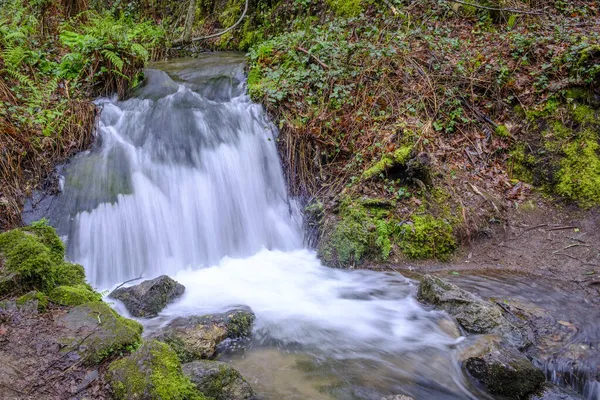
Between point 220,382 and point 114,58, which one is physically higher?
point 114,58

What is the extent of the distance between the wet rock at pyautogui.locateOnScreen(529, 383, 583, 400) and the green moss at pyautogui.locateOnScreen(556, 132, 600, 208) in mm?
3298

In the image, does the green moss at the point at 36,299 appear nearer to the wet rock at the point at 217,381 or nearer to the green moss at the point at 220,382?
the wet rock at the point at 217,381

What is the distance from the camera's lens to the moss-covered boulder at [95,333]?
264 centimetres

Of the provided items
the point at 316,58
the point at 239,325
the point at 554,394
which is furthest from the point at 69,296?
the point at 316,58

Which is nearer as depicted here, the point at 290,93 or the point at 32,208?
the point at 32,208

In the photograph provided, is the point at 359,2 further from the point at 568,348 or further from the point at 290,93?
the point at 568,348

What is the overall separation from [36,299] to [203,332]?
4.36ft

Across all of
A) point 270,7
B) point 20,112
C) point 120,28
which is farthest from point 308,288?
point 270,7

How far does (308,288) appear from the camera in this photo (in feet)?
16.7

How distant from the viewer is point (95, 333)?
2756mm

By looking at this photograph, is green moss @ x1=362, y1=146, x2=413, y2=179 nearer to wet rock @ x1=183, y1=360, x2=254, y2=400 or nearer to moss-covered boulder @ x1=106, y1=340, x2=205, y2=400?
wet rock @ x1=183, y1=360, x2=254, y2=400

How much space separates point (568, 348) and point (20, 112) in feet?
22.5

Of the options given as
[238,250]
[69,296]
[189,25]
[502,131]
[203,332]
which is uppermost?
[189,25]

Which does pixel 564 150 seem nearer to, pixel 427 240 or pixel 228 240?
pixel 427 240
